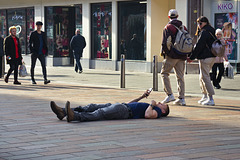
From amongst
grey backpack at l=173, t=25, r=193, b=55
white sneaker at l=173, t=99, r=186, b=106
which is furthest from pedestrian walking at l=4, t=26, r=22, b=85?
grey backpack at l=173, t=25, r=193, b=55

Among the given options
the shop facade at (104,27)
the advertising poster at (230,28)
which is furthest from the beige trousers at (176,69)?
the shop facade at (104,27)

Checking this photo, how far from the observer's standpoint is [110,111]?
8.36 metres

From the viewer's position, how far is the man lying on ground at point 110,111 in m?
8.21

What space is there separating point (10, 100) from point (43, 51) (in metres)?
4.86

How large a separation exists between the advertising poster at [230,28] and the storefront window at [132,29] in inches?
139

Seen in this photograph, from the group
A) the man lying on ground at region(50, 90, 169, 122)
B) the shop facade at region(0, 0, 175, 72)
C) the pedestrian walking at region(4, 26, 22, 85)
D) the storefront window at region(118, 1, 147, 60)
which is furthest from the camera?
the storefront window at region(118, 1, 147, 60)

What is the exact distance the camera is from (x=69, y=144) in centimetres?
650

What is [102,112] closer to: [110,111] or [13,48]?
[110,111]

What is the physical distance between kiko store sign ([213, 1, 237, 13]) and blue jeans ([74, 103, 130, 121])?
1221 cm

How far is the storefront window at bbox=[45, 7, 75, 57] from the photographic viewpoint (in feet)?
89.1

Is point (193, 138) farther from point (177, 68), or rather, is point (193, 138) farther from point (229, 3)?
point (229, 3)

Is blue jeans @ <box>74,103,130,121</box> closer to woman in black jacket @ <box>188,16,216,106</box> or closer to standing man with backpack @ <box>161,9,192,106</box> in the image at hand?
standing man with backpack @ <box>161,9,192,106</box>

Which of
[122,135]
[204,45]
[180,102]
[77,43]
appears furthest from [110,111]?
[77,43]

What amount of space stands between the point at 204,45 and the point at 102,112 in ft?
11.6
